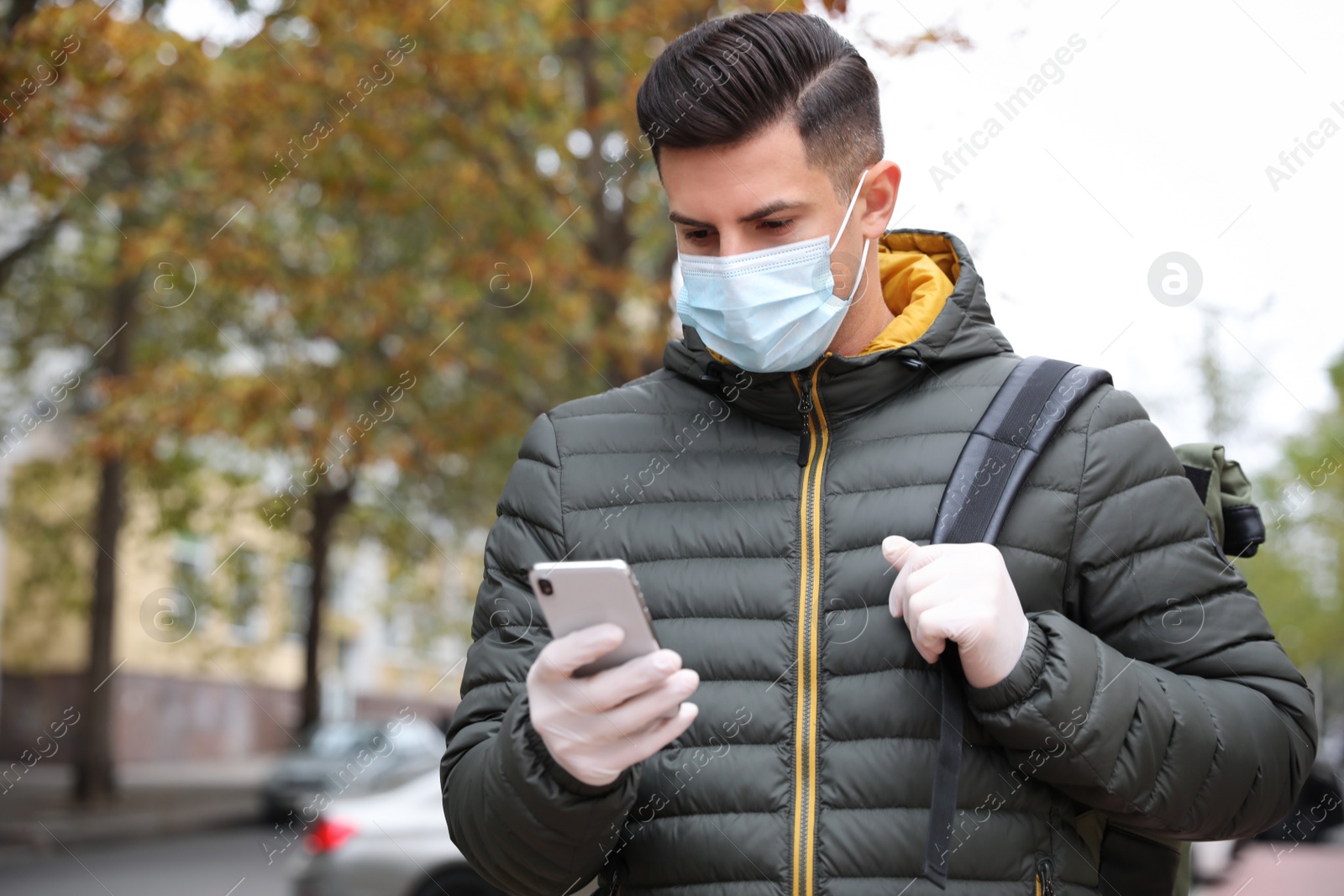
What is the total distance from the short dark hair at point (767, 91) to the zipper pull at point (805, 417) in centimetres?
35

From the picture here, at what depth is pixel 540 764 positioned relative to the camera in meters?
1.73

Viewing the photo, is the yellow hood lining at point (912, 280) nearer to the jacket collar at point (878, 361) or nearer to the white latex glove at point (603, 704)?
the jacket collar at point (878, 361)

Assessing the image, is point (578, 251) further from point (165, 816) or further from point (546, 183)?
point (165, 816)

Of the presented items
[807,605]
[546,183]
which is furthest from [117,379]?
[807,605]

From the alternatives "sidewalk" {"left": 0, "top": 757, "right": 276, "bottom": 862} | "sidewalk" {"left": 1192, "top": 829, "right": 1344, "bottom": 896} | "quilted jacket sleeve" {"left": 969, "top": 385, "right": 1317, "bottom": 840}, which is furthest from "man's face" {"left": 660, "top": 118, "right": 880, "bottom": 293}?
"sidewalk" {"left": 0, "top": 757, "right": 276, "bottom": 862}

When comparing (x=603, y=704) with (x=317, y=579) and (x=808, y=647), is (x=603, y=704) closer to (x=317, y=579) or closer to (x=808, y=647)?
(x=808, y=647)

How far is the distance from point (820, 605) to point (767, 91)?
2.82ft

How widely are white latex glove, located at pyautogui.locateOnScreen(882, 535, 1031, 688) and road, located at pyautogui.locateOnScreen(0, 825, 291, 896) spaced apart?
31.6ft

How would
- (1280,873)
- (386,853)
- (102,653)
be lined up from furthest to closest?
(102,653)
(1280,873)
(386,853)

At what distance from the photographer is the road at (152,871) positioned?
11.5 meters

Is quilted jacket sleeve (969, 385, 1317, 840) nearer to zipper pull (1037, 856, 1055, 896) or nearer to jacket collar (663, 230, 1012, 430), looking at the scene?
zipper pull (1037, 856, 1055, 896)

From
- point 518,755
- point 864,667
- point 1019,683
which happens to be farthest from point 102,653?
point 1019,683

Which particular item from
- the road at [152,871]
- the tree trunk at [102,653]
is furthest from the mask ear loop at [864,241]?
the tree trunk at [102,653]

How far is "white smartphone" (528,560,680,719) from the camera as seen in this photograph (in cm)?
152
